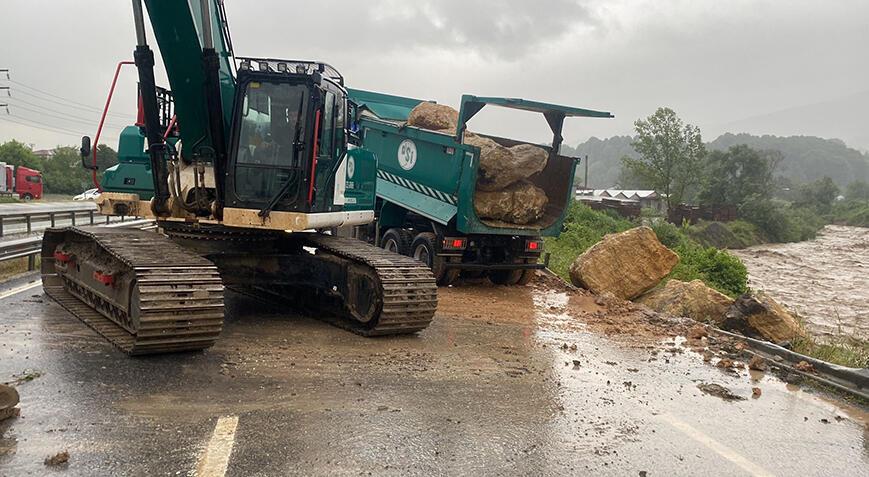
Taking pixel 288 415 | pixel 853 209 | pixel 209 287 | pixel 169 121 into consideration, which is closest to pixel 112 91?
pixel 169 121

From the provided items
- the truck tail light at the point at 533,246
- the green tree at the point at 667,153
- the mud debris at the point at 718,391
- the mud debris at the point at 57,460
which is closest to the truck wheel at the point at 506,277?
the truck tail light at the point at 533,246

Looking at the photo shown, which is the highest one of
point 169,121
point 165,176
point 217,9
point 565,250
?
point 217,9

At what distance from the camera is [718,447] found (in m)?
4.50

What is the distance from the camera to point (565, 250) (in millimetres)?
20062

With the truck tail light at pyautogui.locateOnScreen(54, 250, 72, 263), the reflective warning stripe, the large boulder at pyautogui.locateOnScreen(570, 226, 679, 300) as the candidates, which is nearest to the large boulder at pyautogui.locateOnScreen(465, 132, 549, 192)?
the reflective warning stripe

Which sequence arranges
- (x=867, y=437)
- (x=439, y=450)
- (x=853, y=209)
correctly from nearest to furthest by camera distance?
1. (x=439, y=450)
2. (x=867, y=437)
3. (x=853, y=209)

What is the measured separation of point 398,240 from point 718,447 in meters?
8.64

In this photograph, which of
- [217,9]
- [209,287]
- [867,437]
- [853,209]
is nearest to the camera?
[867,437]

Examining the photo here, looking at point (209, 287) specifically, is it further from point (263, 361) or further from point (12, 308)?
point (12, 308)

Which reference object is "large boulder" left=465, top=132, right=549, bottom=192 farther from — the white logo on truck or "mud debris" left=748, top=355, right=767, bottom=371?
"mud debris" left=748, top=355, right=767, bottom=371

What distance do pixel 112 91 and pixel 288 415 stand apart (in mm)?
4259

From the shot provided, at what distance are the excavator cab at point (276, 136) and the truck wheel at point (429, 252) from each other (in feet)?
16.3

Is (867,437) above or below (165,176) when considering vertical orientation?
below

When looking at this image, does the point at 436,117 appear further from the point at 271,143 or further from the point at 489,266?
the point at 271,143
